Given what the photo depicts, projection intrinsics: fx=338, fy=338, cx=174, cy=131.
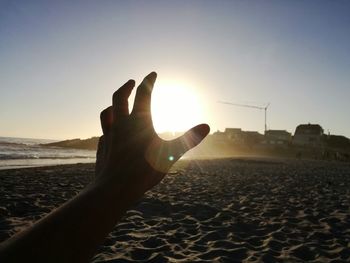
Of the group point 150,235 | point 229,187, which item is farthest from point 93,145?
point 150,235

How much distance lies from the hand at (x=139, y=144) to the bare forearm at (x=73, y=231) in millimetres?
204

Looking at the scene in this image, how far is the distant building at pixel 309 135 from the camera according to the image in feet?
275

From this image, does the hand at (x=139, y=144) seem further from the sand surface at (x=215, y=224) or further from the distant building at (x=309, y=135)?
the distant building at (x=309, y=135)

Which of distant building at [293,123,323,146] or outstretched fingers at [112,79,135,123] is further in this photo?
distant building at [293,123,323,146]

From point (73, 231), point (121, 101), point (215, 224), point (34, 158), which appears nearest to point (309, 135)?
point (34, 158)

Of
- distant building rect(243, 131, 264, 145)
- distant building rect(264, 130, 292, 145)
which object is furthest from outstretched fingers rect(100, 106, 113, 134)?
distant building rect(243, 131, 264, 145)

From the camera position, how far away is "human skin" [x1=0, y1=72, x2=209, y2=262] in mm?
1340

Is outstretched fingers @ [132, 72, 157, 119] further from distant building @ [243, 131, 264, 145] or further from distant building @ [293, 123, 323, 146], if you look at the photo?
distant building @ [243, 131, 264, 145]

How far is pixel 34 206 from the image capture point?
748 cm

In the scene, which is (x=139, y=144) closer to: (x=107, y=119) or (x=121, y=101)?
(x=121, y=101)

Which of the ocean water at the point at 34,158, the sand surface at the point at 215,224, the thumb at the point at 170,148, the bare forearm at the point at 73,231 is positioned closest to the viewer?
the bare forearm at the point at 73,231

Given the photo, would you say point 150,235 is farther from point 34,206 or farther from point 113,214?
point 113,214

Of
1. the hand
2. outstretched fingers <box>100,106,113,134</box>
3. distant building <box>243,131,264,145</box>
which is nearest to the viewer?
the hand

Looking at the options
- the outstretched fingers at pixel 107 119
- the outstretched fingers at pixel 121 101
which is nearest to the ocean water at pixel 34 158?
the outstretched fingers at pixel 107 119
